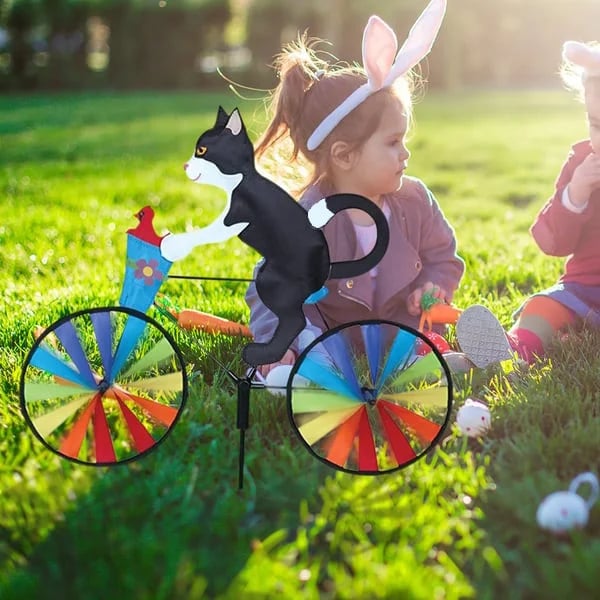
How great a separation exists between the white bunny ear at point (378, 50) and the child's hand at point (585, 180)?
79cm

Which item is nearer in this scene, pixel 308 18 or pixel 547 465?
pixel 547 465

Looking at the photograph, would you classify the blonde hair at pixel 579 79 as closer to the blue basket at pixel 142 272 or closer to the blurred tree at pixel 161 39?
the blue basket at pixel 142 272

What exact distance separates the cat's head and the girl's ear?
551mm

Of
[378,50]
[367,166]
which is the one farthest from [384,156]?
[378,50]

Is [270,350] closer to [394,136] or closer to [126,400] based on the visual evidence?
[126,400]

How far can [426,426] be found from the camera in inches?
80.4

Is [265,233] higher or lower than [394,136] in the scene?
lower

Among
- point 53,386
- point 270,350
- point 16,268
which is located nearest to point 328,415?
point 270,350

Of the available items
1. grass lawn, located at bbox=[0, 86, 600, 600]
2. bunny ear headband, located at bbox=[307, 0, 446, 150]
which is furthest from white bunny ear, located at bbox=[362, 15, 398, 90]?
grass lawn, located at bbox=[0, 86, 600, 600]

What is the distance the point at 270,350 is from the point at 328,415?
0.20m

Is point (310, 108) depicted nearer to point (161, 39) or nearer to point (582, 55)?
point (582, 55)

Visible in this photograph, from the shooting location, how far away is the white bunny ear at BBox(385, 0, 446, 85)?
2.22m

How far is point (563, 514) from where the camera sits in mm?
1731

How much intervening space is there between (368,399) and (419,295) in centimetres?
74
